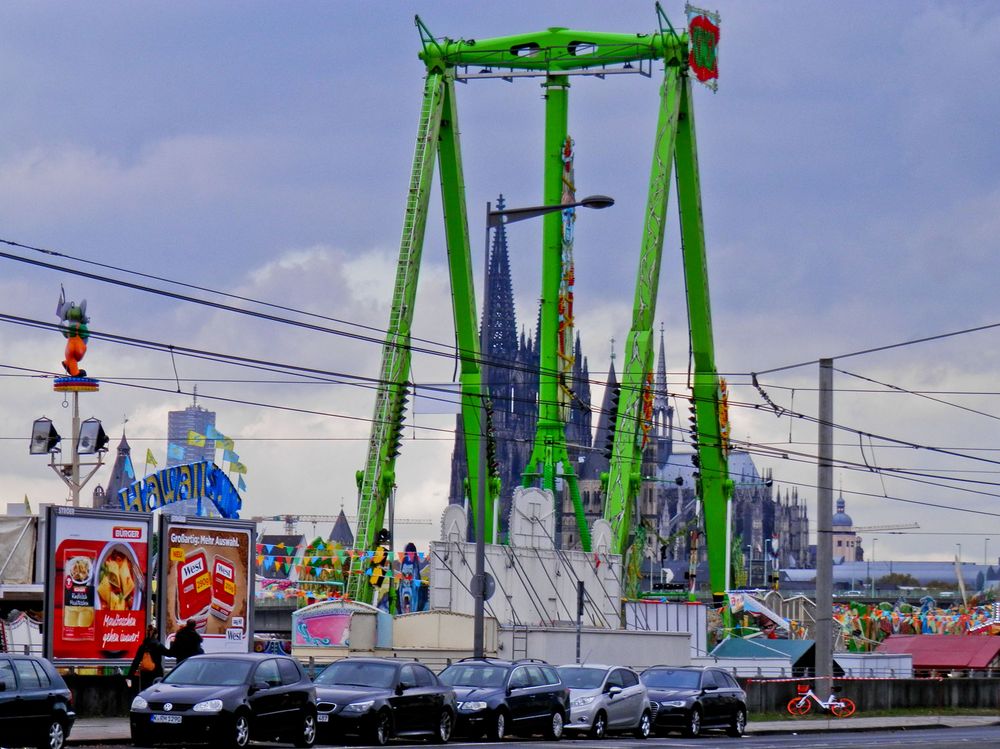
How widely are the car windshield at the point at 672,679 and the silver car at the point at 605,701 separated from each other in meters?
2.00

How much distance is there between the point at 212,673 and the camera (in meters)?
24.1

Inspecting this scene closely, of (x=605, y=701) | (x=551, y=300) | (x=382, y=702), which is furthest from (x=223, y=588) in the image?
(x=551, y=300)

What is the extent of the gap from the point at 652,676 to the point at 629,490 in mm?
27693

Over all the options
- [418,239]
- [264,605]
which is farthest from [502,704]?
[264,605]

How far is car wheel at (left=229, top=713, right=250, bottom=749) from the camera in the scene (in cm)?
2327

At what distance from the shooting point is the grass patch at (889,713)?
4356 centimetres

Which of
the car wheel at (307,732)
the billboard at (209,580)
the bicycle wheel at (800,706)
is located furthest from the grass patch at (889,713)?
the car wheel at (307,732)

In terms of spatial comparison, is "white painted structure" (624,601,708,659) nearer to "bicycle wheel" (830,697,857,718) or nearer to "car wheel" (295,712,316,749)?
"bicycle wheel" (830,697,857,718)

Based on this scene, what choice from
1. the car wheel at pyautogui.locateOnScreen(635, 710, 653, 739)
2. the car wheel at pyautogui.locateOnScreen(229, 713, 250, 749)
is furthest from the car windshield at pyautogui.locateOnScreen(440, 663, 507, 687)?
the car wheel at pyautogui.locateOnScreen(229, 713, 250, 749)

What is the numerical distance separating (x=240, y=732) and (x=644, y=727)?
11742mm

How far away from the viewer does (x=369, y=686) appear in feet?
89.4

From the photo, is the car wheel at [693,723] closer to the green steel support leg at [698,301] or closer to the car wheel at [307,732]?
the car wheel at [307,732]

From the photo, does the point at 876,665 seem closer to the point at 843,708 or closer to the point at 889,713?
the point at 889,713

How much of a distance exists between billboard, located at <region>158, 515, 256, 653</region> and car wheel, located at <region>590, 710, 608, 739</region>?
698 cm
